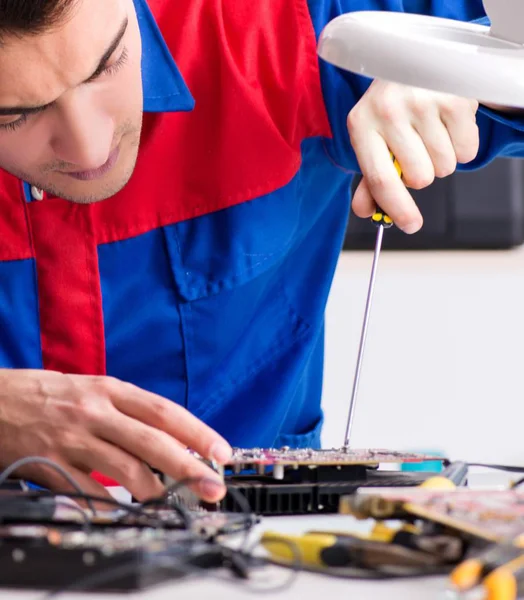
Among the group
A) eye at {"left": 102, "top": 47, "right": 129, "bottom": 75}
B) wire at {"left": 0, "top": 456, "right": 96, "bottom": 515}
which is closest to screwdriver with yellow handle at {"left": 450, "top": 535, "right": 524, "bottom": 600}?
wire at {"left": 0, "top": 456, "right": 96, "bottom": 515}

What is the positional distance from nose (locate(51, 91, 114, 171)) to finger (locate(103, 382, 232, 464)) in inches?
11.6

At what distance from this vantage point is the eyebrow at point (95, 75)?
34.1 inches

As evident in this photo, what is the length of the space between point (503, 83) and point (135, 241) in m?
0.56

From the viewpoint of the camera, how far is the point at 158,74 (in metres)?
1.09

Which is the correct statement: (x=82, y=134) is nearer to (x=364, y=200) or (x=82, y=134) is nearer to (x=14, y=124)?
(x=14, y=124)

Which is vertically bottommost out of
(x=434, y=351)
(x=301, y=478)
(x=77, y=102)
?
(x=434, y=351)

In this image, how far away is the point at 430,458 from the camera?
0.79m

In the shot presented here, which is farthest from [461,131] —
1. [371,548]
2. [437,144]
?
[371,548]

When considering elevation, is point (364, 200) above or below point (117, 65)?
below

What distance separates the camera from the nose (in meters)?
0.90

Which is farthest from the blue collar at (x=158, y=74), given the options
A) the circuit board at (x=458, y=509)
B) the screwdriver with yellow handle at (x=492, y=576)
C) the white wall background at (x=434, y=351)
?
the white wall background at (x=434, y=351)

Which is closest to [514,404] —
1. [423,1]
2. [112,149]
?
[423,1]

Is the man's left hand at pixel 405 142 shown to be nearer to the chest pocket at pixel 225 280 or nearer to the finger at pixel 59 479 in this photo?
the chest pocket at pixel 225 280

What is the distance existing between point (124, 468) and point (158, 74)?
21.6 inches
